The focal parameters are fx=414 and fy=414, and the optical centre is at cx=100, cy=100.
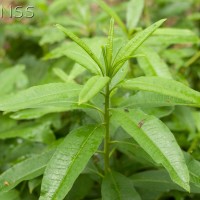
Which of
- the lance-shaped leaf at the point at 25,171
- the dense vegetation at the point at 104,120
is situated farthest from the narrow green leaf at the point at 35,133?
the lance-shaped leaf at the point at 25,171

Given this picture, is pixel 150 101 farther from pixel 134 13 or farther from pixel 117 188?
pixel 134 13

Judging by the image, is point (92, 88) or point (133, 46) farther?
point (133, 46)

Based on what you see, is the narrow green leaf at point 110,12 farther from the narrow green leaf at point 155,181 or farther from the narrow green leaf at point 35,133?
the narrow green leaf at point 155,181

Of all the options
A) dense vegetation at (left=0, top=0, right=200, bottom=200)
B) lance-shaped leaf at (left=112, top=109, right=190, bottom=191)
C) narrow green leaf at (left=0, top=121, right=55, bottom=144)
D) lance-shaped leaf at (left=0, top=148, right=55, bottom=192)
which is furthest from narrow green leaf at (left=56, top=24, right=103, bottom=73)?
narrow green leaf at (left=0, top=121, right=55, bottom=144)

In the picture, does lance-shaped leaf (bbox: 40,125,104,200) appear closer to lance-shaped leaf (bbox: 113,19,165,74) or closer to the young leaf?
lance-shaped leaf (bbox: 113,19,165,74)

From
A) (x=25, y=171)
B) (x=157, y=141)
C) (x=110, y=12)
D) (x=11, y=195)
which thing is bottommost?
(x=11, y=195)

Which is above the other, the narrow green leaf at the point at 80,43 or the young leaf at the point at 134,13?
the young leaf at the point at 134,13

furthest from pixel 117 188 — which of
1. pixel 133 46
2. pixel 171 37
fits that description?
pixel 171 37
